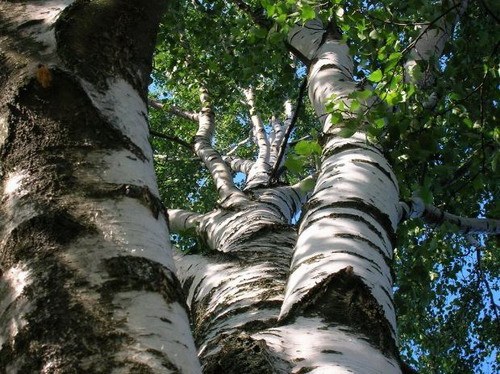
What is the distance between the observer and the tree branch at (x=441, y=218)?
3.34 metres

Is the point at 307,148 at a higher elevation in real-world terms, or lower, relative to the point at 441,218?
lower

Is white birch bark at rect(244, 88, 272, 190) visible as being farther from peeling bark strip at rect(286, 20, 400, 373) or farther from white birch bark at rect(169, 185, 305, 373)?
peeling bark strip at rect(286, 20, 400, 373)

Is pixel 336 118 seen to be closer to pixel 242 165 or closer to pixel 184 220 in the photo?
pixel 184 220

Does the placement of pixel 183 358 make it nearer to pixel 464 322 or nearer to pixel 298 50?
pixel 298 50

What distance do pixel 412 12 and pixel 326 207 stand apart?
2.04 m

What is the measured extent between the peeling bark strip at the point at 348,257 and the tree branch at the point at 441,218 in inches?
30.7

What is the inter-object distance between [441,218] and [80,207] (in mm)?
3190

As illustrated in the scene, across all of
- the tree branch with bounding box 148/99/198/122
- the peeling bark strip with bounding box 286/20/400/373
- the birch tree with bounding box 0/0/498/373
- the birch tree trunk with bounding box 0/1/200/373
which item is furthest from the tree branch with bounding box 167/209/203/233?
the tree branch with bounding box 148/99/198/122

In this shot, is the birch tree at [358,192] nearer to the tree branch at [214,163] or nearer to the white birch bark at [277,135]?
the tree branch at [214,163]

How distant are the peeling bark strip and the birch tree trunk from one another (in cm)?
47

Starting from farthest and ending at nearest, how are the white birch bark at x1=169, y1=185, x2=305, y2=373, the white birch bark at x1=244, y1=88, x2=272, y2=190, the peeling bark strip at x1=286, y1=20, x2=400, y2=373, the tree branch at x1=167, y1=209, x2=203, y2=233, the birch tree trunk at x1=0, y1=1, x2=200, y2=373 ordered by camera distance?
the white birch bark at x1=244, y1=88, x2=272, y2=190
the tree branch at x1=167, y1=209, x2=203, y2=233
the peeling bark strip at x1=286, y1=20, x2=400, y2=373
the white birch bark at x1=169, y1=185, x2=305, y2=373
the birch tree trunk at x1=0, y1=1, x2=200, y2=373

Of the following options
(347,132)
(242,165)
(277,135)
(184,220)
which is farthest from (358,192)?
(277,135)

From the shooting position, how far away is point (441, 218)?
12.8ft

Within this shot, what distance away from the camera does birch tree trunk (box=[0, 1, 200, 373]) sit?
0.94 metres
